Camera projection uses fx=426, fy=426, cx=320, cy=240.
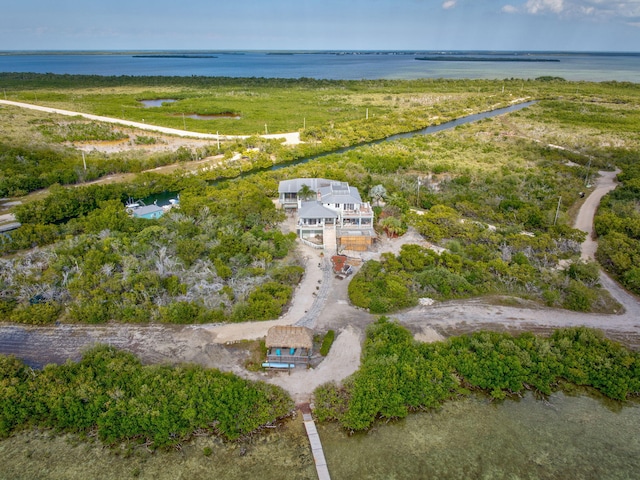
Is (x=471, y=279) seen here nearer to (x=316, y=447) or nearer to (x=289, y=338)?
(x=289, y=338)

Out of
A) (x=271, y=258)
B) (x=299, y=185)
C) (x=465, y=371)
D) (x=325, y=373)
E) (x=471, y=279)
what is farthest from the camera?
(x=299, y=185)

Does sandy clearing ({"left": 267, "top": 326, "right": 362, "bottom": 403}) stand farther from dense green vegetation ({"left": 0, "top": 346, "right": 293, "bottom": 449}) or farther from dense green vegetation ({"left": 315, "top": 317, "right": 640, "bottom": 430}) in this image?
dense green vegetation ({"left": 0, "top": 346, "right": 293, "bottom": 449})

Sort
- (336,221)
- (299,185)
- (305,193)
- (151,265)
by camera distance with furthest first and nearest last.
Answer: (299,185) < (305,193) < (336,221) < (151,265)

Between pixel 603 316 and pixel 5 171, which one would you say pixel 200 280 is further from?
pixel 5 171

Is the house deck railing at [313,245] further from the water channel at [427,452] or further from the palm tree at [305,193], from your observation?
the water channel at [427,452]

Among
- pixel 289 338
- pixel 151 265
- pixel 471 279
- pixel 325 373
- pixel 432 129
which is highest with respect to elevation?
pixel 432 129

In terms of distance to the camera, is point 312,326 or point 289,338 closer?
point 289,338

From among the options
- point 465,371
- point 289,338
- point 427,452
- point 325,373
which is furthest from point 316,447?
point 465,371

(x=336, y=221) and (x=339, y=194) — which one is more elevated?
(x=339, y=194)
